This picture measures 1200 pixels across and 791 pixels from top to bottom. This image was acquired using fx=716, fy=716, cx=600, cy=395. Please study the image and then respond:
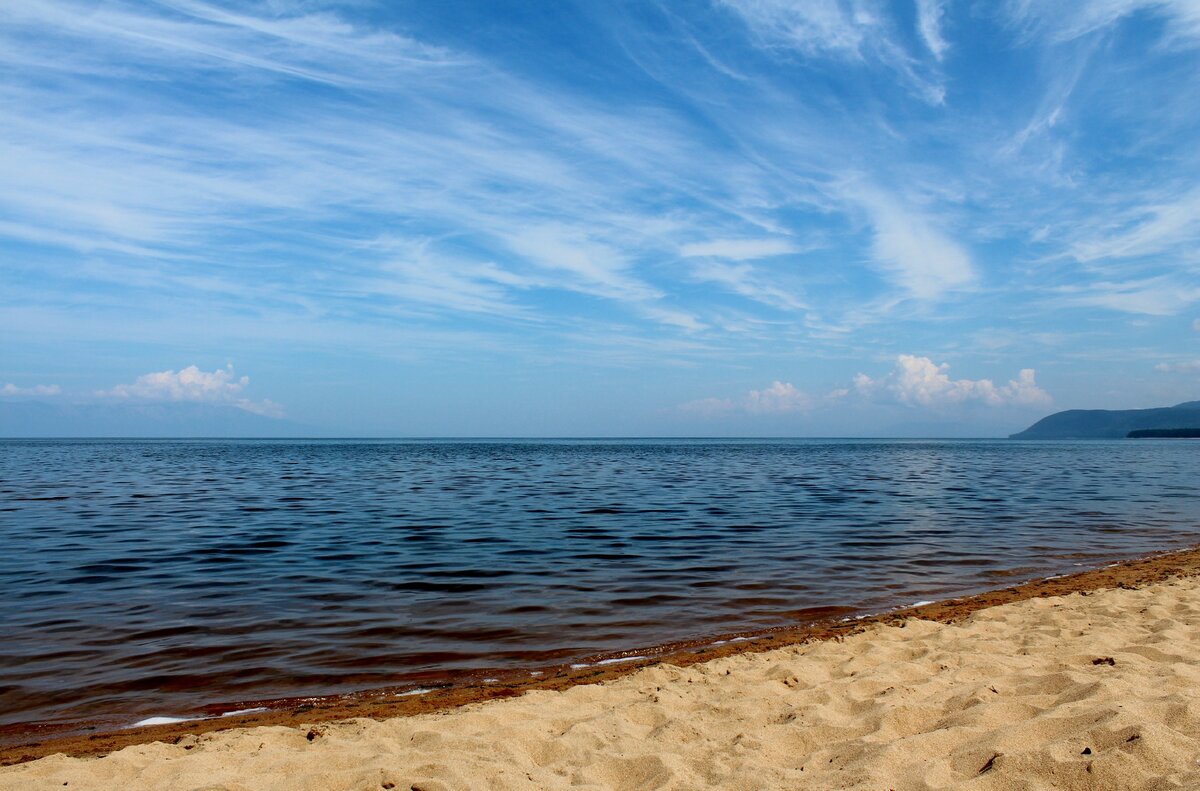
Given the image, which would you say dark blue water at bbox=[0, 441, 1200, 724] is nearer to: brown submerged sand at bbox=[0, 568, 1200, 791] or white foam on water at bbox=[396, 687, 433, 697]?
white foam on water at bbox=[396, 687, 433, 697]

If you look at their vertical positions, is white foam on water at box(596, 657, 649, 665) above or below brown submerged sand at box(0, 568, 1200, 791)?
below

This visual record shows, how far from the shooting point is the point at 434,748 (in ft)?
16.4

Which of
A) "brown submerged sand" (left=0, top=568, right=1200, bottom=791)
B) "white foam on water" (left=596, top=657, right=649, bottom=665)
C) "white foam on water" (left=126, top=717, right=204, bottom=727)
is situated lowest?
"white foam on water" (left=126, top=717, right=204, bottom=727)

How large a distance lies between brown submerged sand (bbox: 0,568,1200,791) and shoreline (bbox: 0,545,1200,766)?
522 mm

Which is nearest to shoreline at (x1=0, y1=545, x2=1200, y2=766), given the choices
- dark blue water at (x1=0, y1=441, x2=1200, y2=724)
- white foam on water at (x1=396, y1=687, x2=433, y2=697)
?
white foam on water at (x1=396, y1=687, x2=433, y2=697)

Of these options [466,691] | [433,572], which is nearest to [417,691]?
[466,691]

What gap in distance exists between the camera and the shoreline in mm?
5906

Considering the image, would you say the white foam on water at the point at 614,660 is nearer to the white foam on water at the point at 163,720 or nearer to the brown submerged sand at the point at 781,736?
the brown submerged sand at the point at 781,736

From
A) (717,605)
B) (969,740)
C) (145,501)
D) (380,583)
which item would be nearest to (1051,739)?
(969,740)

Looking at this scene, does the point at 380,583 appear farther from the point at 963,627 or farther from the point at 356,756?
the point at 963,627

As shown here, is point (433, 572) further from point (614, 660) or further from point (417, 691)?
point (417, 691)

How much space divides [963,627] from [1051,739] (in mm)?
Result: 3976

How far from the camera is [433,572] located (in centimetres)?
1287

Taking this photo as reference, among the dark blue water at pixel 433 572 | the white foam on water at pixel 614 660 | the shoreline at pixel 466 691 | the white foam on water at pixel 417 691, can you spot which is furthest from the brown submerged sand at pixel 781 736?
the dark blue water at pixel 433 572
